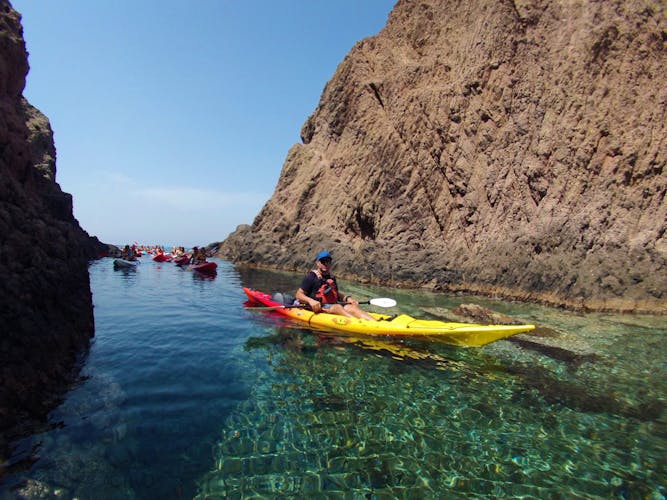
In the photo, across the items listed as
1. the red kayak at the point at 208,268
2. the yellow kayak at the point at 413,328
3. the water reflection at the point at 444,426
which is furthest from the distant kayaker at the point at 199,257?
the water reflection at the point at 444,426

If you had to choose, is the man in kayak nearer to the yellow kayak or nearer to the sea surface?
the yellow kayak

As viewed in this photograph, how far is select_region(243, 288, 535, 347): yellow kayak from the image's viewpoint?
730 cm

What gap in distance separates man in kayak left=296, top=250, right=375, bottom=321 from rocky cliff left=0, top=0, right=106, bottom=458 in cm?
511

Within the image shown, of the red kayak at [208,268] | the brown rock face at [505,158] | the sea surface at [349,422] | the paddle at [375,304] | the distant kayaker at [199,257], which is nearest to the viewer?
the sea surface at [349,422]

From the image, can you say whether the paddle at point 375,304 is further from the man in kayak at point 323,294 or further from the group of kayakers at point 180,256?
the group of kayakers at point 180,256

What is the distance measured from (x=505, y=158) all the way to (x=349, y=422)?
21.2 m

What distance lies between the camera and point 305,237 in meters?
32.8

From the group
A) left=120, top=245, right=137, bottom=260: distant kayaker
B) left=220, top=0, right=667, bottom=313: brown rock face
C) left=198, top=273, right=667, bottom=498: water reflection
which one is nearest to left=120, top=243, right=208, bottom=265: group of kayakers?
left=120, top=245, right=137, bottom=260: distant kayaker

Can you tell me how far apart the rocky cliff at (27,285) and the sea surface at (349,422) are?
1.30ft

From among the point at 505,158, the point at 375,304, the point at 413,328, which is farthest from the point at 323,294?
the point at 505,158

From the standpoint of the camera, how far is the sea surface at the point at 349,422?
12.1 feet

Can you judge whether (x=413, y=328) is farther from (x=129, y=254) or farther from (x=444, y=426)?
(x=129, y=254)

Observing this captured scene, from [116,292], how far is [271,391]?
46.1ft

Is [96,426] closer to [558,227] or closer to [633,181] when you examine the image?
[558,227]
